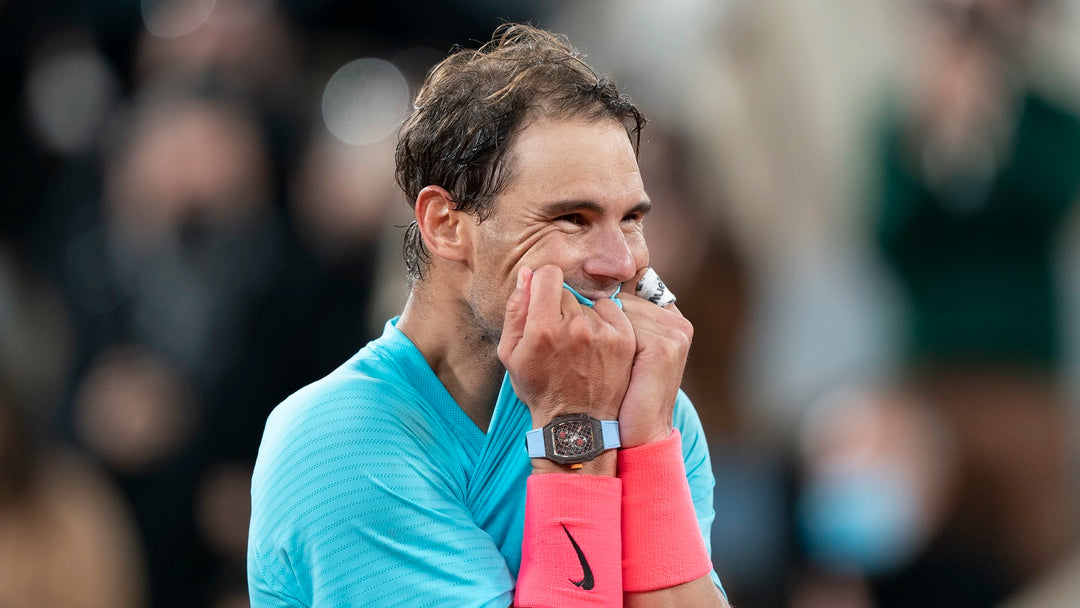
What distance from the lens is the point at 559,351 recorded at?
1.92 meters

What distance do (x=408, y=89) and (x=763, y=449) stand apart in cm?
213

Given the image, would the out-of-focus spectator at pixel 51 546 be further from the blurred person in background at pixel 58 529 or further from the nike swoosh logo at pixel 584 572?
the nike swoosh logo at pixel 584 572

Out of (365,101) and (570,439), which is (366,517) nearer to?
(570,439)

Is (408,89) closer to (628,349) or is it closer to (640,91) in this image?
(640,91)

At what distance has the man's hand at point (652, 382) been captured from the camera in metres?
1.98

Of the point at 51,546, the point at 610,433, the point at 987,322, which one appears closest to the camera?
the point at 610,433

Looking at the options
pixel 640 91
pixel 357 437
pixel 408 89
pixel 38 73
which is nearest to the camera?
pixel 357 437

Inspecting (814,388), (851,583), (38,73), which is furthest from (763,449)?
(38,73)

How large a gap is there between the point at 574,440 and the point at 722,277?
2665mm

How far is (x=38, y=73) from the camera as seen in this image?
5.48 m

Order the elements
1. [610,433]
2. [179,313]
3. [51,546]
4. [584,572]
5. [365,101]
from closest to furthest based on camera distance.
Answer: [584,572] → [610,433] → [51,546] → [179,313] → [365,101]

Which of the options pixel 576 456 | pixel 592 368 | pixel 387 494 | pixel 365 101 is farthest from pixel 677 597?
pixel 365 101

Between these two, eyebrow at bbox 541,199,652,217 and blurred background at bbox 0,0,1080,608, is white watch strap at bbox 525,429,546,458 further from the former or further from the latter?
→ blurred background at bbox 0,0,1080,608

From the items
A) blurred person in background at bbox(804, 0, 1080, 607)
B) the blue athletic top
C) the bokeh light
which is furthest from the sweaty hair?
the bokeh light
